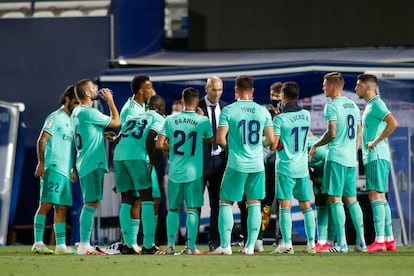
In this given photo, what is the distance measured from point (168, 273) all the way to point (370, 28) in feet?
34.5

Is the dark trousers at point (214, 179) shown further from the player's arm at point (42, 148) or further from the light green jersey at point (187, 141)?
the player's arm at point (42, 148)

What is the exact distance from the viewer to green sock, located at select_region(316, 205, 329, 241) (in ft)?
45.4

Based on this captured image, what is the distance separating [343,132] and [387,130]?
19.9 inches

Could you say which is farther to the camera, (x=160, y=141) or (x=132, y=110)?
(x=132, y=110)

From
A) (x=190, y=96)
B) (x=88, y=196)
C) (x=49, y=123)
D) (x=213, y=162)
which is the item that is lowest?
(x=88, y=196)

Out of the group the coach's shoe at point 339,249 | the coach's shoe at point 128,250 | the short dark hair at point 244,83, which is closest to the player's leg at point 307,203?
the coach's shoe at point 339,249

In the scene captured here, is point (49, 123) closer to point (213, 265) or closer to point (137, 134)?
point (137, 134)

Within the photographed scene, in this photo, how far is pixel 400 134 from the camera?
17266 mm

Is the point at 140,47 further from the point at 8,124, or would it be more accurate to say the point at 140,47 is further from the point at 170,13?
the point at 8,124

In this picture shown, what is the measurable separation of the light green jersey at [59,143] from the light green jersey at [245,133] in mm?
2280

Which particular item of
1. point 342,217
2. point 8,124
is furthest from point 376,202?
point 8,124

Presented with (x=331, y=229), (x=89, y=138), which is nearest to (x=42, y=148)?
(x=89, y=138)

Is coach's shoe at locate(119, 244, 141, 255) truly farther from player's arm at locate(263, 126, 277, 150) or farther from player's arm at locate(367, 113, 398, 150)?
player's arm at locate(367, 113, 398, 150)

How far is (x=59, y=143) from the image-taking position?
559 inches
